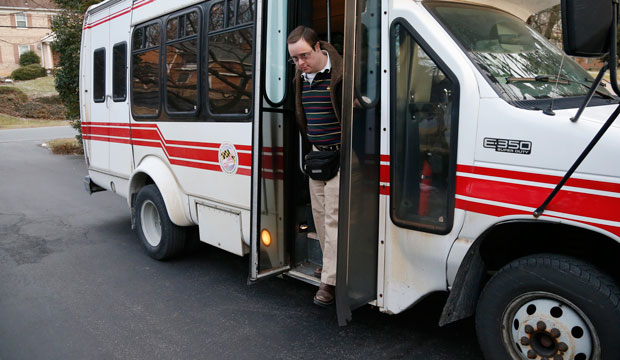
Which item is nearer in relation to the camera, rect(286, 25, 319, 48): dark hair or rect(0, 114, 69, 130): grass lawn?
rect(286, 25, 319, 48): dark hair

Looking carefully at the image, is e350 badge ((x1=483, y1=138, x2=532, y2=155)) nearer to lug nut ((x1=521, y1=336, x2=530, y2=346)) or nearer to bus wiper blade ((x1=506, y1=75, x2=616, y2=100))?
bus wiper blade ((x1=506, y1=75, x2=616, y2=100))

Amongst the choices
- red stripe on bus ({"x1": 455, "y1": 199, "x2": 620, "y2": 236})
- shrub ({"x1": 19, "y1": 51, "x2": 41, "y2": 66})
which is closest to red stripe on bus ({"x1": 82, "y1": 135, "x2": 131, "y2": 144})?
red stripe on bus ({"x1": 455, "y1": 199, "x2": 620, "y2": 236})

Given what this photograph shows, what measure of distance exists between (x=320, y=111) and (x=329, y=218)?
29.8 inches

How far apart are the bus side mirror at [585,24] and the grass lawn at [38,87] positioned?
3357 centimetres

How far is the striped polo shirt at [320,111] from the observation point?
11.4 ft

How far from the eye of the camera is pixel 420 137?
2930 millimetres

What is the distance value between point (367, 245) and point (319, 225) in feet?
2.42

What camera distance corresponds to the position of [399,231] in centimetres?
309

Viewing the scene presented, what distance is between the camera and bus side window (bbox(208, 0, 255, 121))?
13.6ft

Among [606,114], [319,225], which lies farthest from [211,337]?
[606,114]

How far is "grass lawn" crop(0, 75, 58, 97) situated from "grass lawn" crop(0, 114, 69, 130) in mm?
3543

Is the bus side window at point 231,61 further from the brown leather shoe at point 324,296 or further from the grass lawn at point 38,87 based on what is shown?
the grass lawn at point 38,87

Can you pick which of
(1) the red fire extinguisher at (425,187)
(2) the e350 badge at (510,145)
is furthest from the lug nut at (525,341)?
(2) the e350 badge at (510,145)

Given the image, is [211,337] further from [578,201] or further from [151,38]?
[151,38]
